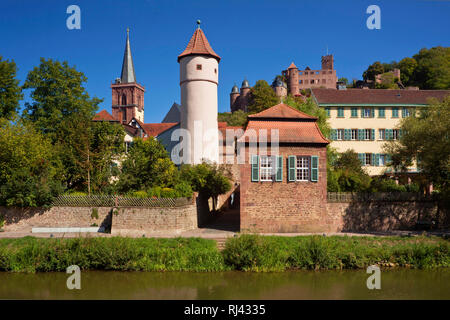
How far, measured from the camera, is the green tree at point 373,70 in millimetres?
81875

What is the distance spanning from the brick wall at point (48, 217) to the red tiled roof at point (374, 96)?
24.0 meters

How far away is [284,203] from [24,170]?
13723mm

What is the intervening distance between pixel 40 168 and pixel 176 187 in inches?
303

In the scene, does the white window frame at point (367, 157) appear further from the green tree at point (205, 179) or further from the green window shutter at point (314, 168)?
the green window shutter at point (314, 168)

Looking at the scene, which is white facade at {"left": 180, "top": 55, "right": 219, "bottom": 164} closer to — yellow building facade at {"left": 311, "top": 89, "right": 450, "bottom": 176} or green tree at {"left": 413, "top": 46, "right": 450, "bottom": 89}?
yellow building facade at {"left": 311, "top": 89, "right": 450, "bottom": 176}

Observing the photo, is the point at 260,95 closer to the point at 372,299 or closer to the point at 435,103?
the point at 435,103

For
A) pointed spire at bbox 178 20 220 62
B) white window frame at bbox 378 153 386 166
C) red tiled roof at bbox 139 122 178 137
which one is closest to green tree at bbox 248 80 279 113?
red tiled roof at bbox 139 122 178 137

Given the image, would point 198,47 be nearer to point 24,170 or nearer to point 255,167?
point 255,167

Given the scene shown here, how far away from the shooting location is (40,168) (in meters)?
21.9

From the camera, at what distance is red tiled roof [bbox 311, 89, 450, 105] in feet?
120

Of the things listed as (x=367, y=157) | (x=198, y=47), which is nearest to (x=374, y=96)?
(x=367, y=157)
